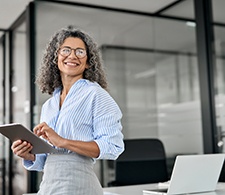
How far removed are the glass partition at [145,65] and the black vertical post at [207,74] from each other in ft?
1.79

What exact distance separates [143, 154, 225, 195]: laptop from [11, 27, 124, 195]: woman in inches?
24.9

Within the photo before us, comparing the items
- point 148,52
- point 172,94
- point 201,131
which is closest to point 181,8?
point 148,52

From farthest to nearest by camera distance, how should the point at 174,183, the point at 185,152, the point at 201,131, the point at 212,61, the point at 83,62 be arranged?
the point at 185,152 → the point at 201,131 → the point at 212,61 → the point at 174,183 → the point at 83,62

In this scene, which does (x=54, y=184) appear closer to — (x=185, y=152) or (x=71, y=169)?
(x=71, y=169)

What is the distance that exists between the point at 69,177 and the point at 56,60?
0.55 metres

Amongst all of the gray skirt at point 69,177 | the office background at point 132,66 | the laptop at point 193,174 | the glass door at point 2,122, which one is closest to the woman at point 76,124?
the gray skirt at point 69,177

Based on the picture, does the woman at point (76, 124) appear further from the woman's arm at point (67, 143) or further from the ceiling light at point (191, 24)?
the ceiling light at point (191, 24)

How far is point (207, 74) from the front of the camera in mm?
4008

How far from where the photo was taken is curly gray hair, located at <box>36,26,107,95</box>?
1757mm

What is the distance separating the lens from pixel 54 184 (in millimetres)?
1542

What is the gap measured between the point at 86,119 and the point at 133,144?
6.64ft

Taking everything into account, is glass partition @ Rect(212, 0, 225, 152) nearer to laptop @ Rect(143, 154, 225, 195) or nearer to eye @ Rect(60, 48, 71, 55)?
laptop @ Rect(143, 154, 225, 195)

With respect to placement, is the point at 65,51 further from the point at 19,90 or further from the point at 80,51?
the point at 19,90

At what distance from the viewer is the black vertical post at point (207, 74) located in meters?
3.97
